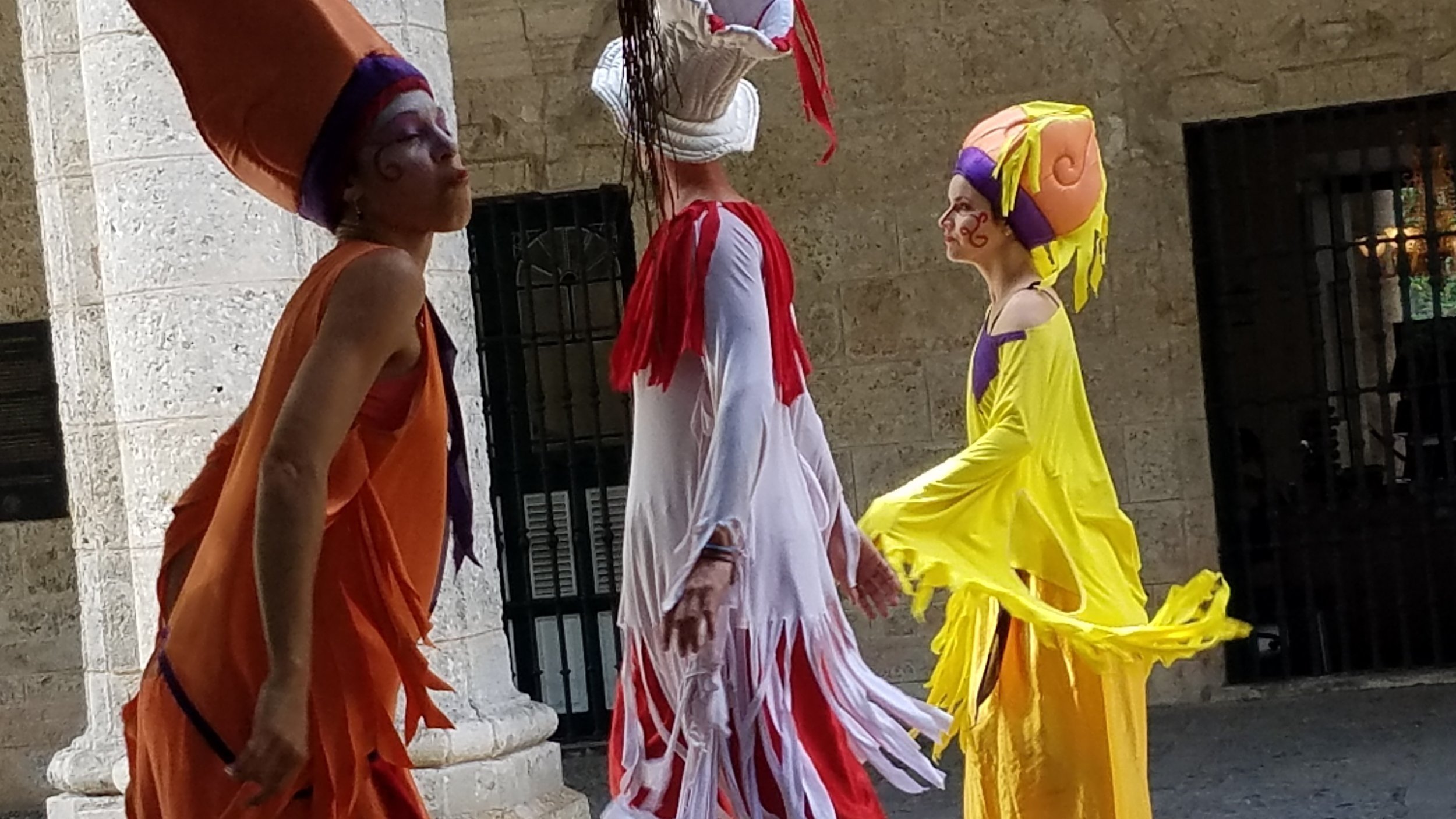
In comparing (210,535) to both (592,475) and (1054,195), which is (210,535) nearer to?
(1054,195)

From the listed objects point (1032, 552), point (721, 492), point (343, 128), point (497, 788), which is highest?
point (343, 128)

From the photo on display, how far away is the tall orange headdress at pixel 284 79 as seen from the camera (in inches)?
88.6

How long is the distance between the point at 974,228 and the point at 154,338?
5.92 feet

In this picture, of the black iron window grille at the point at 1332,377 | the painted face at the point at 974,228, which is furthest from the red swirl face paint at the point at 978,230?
the black iron window grille at the point at 1332,377

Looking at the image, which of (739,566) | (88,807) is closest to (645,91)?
(739,566)

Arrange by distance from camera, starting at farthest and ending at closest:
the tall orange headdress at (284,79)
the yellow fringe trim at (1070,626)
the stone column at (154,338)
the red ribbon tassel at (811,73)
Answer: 1. the stone column at (154,338)
2. the yellow fringe trim at (1070,626)
3. the red ribbon tassel at (811,73)
4. the tall orange headdress at (284,79)

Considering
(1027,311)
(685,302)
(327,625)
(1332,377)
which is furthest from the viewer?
(1332,377)

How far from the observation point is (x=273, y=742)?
213cm

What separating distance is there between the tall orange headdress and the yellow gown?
1462 millimetres

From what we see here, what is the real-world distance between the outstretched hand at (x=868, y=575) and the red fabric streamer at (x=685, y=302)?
0.34 m

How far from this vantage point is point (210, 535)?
2273 millimetres

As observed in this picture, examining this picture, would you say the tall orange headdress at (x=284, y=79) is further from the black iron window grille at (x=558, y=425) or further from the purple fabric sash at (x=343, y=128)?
the black iron window grille at (x=558, y=425)

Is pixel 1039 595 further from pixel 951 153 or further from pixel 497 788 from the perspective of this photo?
pixel 951 153

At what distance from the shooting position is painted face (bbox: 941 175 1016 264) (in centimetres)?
379
